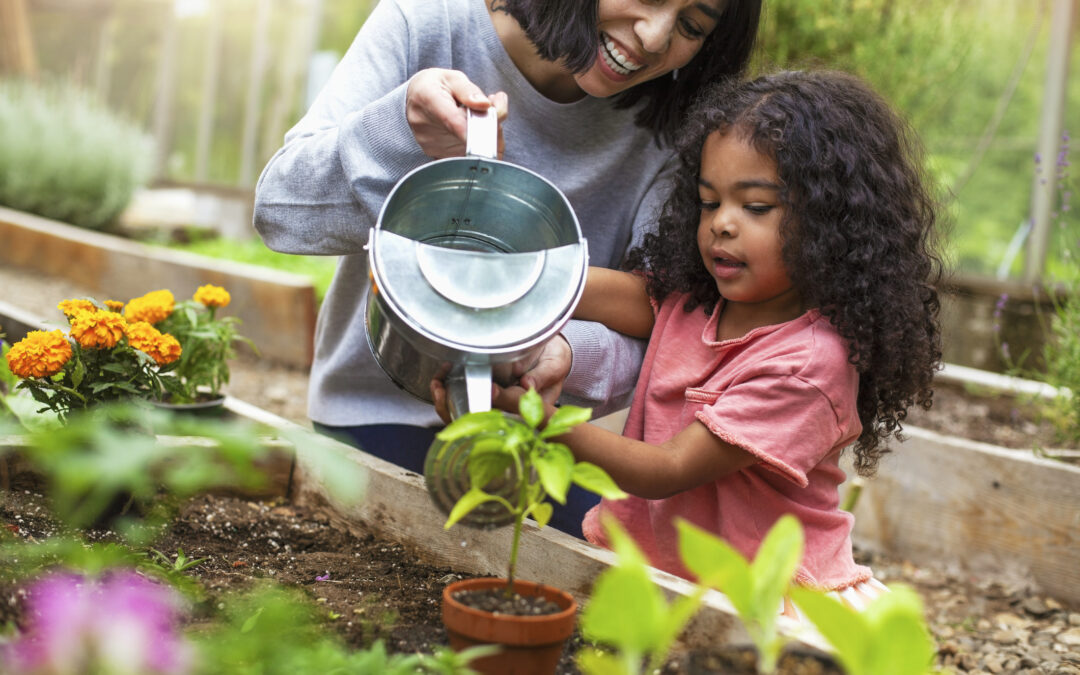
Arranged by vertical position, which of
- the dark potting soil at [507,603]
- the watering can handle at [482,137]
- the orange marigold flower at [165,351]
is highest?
the watering can handle at [482,137]

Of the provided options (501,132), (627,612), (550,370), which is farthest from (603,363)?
(627,612)

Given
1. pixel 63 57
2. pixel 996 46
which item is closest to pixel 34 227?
pixel 996 46

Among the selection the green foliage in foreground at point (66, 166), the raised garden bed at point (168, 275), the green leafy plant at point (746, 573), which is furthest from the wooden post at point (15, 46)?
the green leafy plant at point (746, 573)

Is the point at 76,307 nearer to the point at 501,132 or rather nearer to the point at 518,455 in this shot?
the point at 501,132

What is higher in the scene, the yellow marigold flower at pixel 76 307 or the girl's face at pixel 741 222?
the girl's face at pixel 741 222

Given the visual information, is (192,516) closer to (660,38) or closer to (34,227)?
(660,38)

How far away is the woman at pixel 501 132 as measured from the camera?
1352 mm

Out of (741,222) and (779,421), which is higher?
(741,222)

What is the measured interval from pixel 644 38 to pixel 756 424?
0.59 meters

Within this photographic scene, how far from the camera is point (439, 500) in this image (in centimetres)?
94

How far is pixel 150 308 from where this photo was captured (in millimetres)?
1968

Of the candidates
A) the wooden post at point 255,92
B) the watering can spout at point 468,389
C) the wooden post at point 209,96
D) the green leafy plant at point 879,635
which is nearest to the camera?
the green leafy plant at point 879,635

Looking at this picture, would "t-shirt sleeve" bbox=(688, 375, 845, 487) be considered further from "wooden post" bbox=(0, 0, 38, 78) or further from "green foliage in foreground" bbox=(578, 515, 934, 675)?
"wooden post" bbox=(0, 0, 38, 78)

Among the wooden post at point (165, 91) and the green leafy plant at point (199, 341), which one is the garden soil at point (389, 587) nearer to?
the green leafy plant at point (199, 341)
